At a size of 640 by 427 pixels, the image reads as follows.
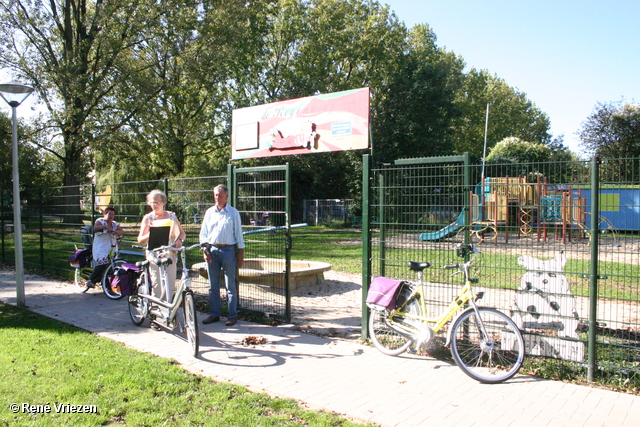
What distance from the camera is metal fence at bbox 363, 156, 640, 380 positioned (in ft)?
15.1

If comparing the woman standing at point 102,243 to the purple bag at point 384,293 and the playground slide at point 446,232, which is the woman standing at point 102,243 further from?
the playground slide at point 446,232

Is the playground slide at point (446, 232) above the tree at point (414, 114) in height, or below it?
below

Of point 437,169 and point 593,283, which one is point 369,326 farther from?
point 593,283

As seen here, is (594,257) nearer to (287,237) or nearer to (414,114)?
(287,237)

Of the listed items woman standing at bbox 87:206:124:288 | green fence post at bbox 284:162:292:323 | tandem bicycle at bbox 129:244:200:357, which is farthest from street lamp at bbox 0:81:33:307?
green fence post at bbox 284:162:292:323

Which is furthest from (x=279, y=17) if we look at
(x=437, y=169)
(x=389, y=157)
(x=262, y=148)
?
(x=437, y=169)

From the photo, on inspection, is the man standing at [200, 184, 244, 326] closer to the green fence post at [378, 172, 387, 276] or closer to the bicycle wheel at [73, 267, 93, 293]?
the green fence post at [378, 172, 387, 276]

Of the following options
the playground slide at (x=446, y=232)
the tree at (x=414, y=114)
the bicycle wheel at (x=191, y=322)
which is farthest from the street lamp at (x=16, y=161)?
the tree at (x=414, y=114)

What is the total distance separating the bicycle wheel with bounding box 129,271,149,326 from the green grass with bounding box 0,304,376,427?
79 cm

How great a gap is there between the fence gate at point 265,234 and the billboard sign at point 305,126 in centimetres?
51

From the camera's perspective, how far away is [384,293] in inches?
213

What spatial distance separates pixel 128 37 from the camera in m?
23.5

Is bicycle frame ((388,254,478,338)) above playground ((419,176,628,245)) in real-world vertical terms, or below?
below

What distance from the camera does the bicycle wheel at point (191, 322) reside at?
5.36 m
